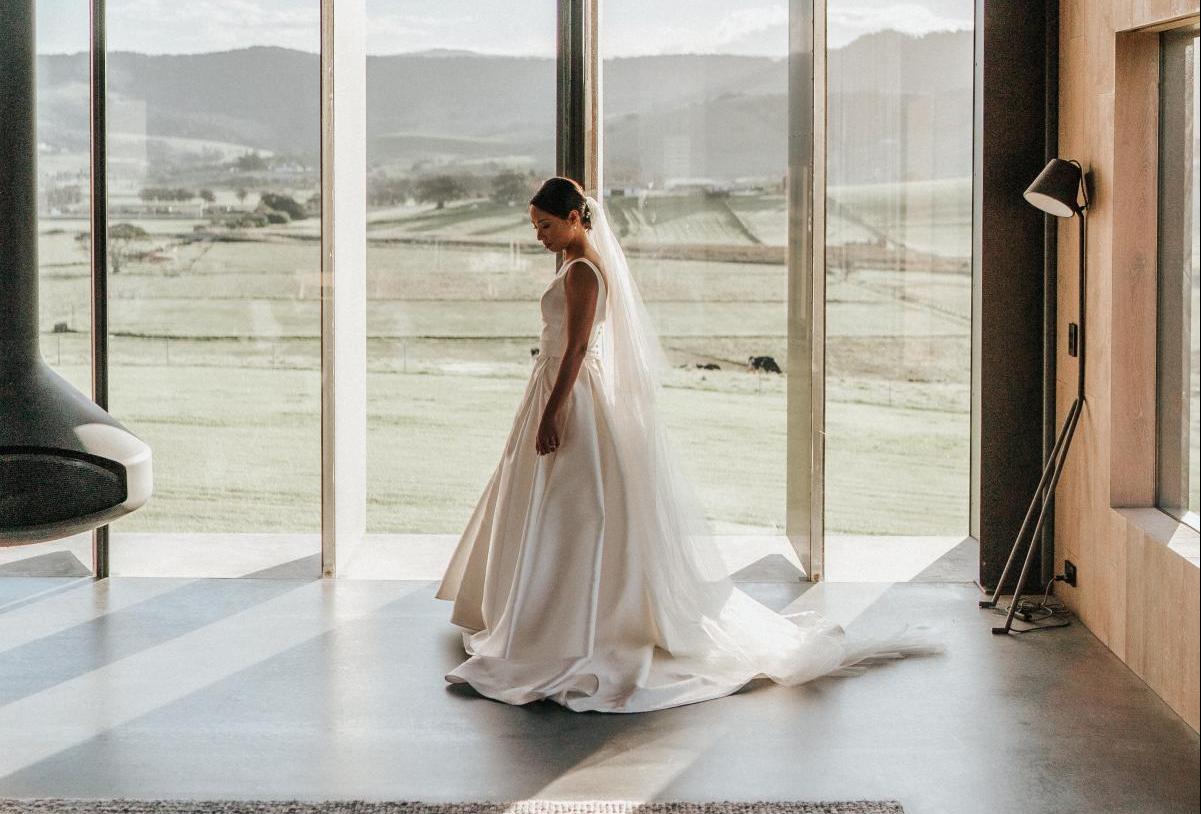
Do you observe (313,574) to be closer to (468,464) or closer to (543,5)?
(468,464)

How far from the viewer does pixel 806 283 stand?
5.67 meters

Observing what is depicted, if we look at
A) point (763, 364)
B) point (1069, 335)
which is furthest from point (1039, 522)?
point (763, 364)

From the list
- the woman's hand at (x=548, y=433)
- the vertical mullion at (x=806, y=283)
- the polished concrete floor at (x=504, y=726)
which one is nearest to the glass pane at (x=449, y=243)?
the polished concrete floor at (x=504, y=726)

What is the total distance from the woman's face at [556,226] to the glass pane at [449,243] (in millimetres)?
1212

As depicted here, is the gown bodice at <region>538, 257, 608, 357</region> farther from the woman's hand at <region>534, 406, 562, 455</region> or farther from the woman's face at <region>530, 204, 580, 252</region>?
Result: the woman's hand at <region>534, 406, 562, 455</region>

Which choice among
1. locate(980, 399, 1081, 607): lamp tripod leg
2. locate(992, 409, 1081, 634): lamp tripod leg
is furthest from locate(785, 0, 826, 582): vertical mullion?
locate(992, 409, 1081, 634): lamp tripod leg

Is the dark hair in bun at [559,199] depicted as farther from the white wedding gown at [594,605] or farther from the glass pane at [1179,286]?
the glass pane at [1179,286]

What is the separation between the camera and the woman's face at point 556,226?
4.57 m

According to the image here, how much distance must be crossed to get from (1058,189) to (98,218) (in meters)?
3.91

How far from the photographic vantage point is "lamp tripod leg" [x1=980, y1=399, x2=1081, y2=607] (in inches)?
196

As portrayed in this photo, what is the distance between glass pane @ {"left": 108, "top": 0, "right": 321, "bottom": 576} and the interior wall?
316 cm

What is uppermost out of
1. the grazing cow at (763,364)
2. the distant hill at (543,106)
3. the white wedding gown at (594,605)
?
the distant hill at (543,106)

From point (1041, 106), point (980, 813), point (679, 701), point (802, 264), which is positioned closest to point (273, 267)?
point (802, 264)

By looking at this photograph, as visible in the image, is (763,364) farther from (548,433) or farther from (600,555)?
(600,555)
